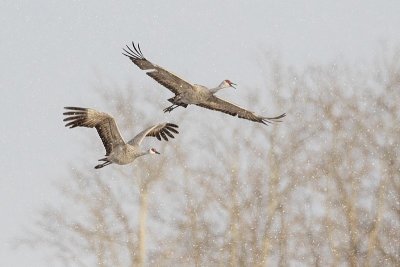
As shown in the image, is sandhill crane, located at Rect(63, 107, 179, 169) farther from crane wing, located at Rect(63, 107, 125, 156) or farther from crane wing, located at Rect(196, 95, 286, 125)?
crane wing, located at Rect(196, 95, 286, 125)

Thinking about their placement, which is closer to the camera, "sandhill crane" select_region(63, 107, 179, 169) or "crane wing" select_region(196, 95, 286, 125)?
"sandhill crane" select_region(63, 107, 179, 169)

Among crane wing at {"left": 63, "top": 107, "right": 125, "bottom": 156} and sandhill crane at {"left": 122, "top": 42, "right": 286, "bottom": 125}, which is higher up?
sandhill crane at {"left": 122, "top": 42, "right": 286, "bottom": 125}

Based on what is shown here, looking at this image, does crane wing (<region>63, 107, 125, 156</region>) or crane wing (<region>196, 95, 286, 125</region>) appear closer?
crane wing (<region>63, 107, 125, 156</region>)

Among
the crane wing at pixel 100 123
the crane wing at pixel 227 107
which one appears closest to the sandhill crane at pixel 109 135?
the crane wing at pixel 100 123

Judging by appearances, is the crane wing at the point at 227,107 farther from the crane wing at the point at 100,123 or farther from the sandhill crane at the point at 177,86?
the crane wing at the point at 100,123

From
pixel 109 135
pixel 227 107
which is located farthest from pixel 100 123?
pixel 227 107

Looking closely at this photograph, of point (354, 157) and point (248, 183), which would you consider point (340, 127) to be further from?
point (248, 183)

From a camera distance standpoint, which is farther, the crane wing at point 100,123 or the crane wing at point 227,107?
the crane wing at point 227,107

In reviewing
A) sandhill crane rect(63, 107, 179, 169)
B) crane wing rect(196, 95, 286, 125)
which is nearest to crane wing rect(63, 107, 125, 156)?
sandhill crane rect(63, 107, 179, 169)

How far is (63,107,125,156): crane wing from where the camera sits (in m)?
13.2

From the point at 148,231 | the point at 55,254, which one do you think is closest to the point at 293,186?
the point at 148,231

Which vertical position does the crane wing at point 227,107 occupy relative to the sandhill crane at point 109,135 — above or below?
above

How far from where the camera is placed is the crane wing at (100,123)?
13.2 meters

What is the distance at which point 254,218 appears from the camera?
70.1 feet
